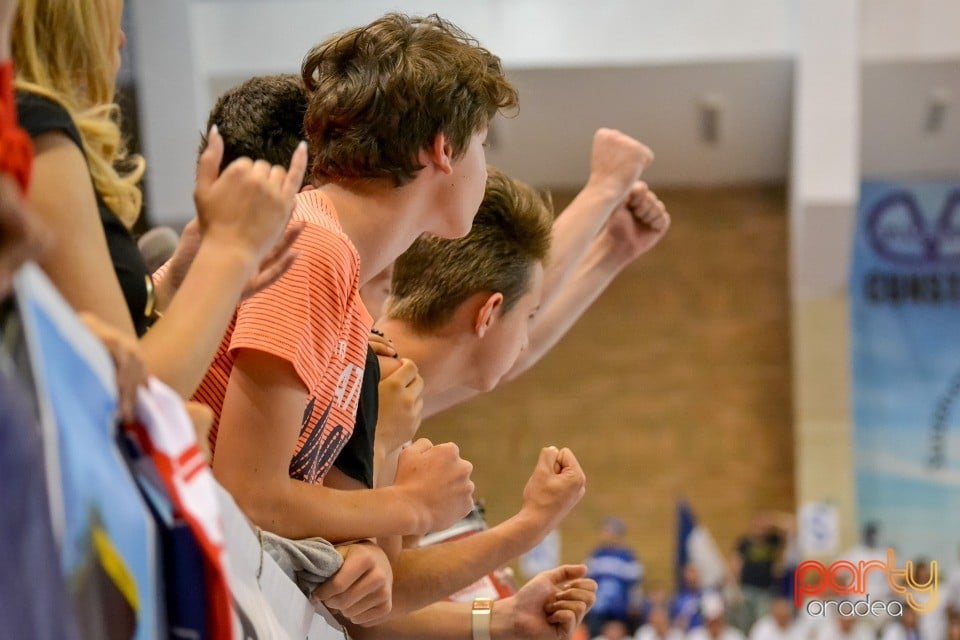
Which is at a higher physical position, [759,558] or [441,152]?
[441,152]

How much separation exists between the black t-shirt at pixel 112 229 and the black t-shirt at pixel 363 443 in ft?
1.72

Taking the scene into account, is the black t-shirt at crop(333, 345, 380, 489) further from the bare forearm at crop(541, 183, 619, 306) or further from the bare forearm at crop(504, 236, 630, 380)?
the bare forearm at crop(504, 236, 630, 380)

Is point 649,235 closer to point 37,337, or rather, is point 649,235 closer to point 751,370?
point 37,337

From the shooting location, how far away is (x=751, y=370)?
41.5ft

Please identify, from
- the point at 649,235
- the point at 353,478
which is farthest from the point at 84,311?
the point at 649,235

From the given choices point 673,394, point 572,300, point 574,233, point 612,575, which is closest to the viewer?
point 574,233

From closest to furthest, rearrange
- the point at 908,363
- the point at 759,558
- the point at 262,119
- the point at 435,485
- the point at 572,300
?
the point at 435,485
the point at 262,119
the point at 572,300
the point at 759,558
the point at 908,363

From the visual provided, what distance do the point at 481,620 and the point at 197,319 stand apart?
131 centimetres

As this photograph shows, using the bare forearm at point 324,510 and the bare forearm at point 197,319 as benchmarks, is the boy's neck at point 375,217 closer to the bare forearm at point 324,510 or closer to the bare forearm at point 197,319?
the bare forearm at point 324,510

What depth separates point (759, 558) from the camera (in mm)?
11445

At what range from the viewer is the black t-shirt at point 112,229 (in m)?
1.25

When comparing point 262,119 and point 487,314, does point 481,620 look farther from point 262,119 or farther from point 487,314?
point 262,119

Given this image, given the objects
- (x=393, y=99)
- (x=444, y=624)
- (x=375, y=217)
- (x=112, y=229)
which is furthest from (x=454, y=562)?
(x=112, y=229)

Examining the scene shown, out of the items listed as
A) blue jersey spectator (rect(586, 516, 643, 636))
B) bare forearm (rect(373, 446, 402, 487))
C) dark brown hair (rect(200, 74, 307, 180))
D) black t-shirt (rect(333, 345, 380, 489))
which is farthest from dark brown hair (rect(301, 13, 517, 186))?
blue jersey spectator (rect(586, 516, 643, 636))
